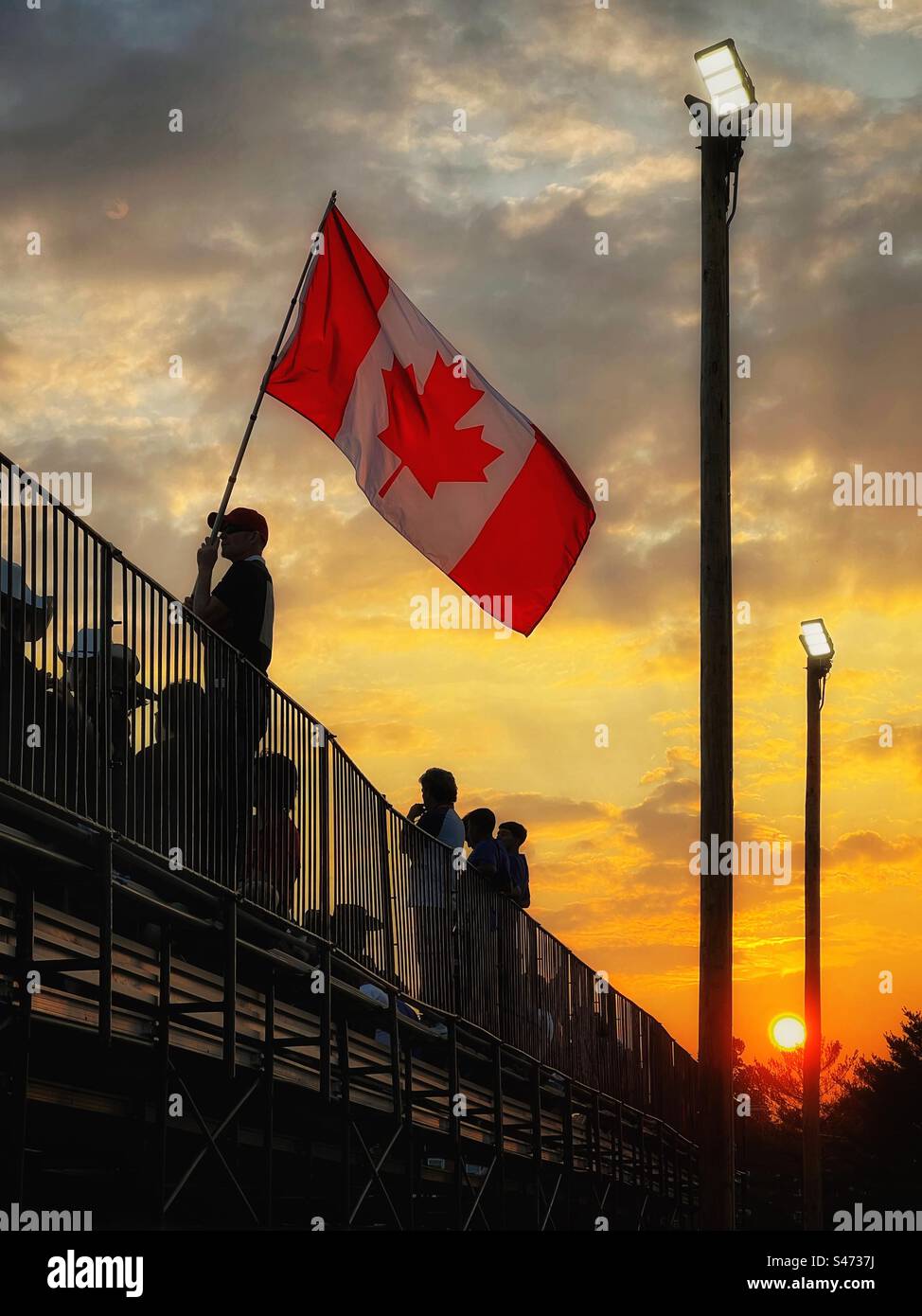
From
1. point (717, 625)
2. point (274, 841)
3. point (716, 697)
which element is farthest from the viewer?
point (717, 625)

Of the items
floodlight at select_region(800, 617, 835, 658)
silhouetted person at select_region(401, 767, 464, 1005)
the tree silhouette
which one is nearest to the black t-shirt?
silhouetted person at select_region(401, 767, 464, 1005)

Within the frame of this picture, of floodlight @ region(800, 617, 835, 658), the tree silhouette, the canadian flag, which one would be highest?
floodlight @ region(800, 617, 835, 658)

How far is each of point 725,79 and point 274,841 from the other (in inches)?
239

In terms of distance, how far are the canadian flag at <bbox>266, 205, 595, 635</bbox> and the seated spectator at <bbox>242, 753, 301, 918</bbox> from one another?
Result: 2988 mm

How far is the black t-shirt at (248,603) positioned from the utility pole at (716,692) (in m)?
3.45

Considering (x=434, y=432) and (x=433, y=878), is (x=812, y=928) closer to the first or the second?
(x=433, y=878)

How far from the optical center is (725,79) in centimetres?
1281

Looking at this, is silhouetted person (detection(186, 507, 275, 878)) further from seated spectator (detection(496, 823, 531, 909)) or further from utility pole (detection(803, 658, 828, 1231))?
utility pole (detection(803, 658, 828, 1231))

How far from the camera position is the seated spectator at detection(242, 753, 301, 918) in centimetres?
1016

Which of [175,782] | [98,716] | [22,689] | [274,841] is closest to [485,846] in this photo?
[274,841]

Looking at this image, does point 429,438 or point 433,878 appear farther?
point 433,878

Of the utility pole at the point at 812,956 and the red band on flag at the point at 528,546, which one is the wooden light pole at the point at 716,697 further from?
the utility pole at the point at 812,956

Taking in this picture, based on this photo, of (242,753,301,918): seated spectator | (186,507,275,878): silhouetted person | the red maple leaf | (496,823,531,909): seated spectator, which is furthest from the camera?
(496,823,531,909): seated spectator

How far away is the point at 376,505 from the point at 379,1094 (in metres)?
4.30
